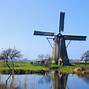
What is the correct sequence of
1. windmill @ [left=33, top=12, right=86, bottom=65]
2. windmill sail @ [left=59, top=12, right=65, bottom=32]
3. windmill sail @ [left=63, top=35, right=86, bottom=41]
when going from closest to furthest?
windmill @ [left=33, top=12, right=86, bottom=65], windmill sail @ [left=63, top=35, right=86, bottom=41], windmill sail @ [left=59, top=12, right=65, bottom=32]

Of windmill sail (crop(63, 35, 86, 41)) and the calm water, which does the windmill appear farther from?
the calm water

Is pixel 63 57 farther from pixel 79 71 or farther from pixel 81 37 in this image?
pixel 79 71

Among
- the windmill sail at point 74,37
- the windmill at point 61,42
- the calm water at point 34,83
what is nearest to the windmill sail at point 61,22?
the windmill at point 61,42

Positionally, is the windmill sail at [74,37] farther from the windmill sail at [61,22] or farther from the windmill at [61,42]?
the windmill sail at [61,22]

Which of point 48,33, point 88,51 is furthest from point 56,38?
point 88,51

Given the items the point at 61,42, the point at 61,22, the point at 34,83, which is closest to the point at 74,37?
the point at 61,42

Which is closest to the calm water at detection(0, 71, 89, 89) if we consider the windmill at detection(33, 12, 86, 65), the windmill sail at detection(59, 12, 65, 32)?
the windmill at detection(33, 12, 86, 65)

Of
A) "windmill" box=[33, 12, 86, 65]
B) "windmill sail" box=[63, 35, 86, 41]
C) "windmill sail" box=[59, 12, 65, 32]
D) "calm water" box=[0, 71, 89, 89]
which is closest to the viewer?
"calm water" box=[0, 71, 89, 89]

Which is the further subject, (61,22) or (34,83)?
(61,22)

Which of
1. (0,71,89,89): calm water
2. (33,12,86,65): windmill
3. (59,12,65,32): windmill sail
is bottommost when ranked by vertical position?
(0,71,89,89): calm water

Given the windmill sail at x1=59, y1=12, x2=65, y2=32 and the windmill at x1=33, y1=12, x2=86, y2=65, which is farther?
the windmill sail at x1=59, y1=12, x2=65, y2=32

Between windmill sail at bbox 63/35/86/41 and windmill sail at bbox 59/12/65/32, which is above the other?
windmill sail at bbox 59/12/65/32

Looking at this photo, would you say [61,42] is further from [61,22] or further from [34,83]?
[34,83]

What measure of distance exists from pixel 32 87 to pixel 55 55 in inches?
1738
